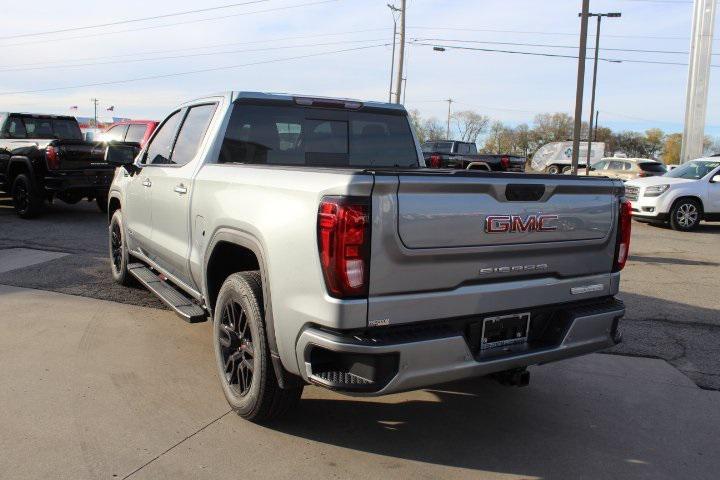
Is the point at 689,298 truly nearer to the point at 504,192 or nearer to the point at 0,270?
the point at 504,192

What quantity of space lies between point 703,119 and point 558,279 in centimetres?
2958

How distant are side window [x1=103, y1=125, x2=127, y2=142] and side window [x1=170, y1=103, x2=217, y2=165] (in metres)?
9.98

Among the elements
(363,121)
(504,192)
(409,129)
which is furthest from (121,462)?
(409,129)

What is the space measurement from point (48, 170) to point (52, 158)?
10.9 inches

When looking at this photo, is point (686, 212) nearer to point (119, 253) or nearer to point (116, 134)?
point (119, 253)

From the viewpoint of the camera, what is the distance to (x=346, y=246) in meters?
2.68

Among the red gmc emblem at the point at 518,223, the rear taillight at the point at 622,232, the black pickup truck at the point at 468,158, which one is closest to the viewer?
the red gmc emblem at the point at 518,223

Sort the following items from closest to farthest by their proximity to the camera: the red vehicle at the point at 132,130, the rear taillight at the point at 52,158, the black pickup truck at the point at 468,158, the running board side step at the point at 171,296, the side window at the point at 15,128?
the running board side step at the point at 171,296 < the rear taillight at the point at 52,158 < the side window at the point at 15,128 < the red vehicle at the point at 132,130 < the black pickup truck at the point at 468,158

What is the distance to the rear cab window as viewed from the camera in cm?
443

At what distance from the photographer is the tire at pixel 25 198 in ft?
37.4

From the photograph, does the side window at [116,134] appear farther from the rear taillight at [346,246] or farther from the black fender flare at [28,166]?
the rear taillight at [346,246]

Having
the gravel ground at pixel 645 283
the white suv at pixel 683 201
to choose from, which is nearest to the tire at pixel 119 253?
the gravel ground at pixel 645 283

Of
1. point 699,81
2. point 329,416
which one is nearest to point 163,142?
point 329,416

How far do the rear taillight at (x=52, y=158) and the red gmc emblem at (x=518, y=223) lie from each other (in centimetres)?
1026
